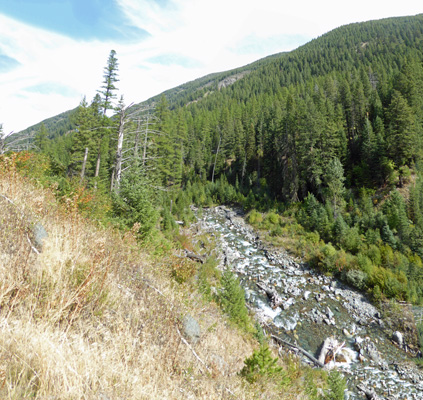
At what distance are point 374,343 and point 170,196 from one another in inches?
1014

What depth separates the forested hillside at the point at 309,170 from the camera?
13815 millimetres

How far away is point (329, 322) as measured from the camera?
478 inches

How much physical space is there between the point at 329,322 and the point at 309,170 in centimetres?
2015

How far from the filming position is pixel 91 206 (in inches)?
318

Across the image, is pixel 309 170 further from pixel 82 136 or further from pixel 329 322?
pixel 82 136

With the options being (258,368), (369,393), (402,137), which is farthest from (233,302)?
(402,137)

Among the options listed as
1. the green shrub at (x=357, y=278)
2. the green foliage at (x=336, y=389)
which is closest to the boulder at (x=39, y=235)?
the green foliage at (x=336, y=389)

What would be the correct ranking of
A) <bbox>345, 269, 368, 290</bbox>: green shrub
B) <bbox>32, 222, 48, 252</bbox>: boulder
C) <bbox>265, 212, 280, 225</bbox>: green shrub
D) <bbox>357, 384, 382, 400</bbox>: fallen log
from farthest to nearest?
<bbox>265, 212, 280, 225</bbox>: green shrub → <bbox>345, 269, 368, 290</bbox>: green shrub → <bbox>357, 384, 382, 400</bbox>: fallen log → <bbox>32, 222, 48, 252</bbox>: boulder

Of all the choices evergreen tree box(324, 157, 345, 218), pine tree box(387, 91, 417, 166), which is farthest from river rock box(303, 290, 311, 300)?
pine tree box(387, 91, 417, 166)

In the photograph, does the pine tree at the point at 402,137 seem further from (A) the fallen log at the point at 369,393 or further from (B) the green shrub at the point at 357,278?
(A) the fallen log at the point at 369,393

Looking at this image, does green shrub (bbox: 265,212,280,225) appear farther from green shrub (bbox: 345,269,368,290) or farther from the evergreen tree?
green shrub (bbox: 345,269,368,290)

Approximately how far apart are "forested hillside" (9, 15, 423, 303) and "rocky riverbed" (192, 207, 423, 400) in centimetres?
196

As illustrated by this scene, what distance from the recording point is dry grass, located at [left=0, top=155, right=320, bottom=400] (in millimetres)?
1938

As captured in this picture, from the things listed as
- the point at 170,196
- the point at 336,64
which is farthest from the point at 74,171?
the point at 336,64
